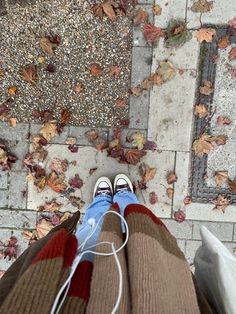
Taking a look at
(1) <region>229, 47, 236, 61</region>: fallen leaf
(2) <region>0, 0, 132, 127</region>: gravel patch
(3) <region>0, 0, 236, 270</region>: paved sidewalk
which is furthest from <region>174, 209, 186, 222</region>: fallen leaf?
(1) <region>229, 47, 236, 61</region>: fallen leaf

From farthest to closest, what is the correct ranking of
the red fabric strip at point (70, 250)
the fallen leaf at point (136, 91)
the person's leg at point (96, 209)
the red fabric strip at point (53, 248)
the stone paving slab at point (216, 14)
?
the fallen leaf at point (136, 91)
the stone paving slab at point (216, 14)
the person's leg at point (96, 209)
the red fabric strip at point (70, 250)
the red fabric strip at point (53, 248)

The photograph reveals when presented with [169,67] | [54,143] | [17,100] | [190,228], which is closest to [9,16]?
[17,100]

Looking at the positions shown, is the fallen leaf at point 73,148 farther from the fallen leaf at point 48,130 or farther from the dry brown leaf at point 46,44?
the dry brown leaf at point 46,44

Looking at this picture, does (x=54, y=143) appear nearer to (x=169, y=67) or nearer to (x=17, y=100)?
(x=17, y=100)

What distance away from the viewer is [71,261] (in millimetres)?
1642

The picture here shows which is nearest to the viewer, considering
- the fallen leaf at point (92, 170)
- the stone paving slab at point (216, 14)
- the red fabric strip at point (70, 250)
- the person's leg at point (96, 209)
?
the red fabric strip at point (70, 250)

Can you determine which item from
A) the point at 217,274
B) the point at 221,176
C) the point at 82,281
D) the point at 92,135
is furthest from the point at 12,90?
the point at 217,274

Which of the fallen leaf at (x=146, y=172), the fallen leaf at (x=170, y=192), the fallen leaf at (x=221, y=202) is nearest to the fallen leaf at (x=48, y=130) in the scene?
the fallen leaf at (x=146, y=172)

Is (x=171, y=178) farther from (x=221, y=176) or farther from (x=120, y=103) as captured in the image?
(x=120, y=103)

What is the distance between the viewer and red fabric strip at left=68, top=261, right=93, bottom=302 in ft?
5.02

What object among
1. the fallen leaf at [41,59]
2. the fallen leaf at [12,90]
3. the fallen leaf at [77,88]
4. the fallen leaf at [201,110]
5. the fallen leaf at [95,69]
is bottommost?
the fallen leaf at [201,110]

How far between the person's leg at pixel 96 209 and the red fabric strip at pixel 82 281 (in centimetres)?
34

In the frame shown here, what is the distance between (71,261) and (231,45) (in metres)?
2.55

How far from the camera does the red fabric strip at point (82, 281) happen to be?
153 centimetres
